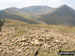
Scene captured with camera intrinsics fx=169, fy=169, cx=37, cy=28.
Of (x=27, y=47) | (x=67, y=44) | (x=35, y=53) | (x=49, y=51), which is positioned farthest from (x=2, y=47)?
(x=67, y=44)

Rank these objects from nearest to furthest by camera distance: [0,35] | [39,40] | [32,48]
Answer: [32,48]
[39,40]
[0,35]

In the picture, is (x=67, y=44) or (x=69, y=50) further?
(x=67, y=44)

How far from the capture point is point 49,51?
31.9m

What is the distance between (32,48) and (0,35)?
41.8ft

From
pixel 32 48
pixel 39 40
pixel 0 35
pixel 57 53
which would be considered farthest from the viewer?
pixel 0 35

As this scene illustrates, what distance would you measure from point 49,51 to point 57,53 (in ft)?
5.99

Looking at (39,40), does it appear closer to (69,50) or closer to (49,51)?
(49,51)

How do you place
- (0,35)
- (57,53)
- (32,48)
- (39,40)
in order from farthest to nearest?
(0,35) → (39,40) → (32,48) → (57,53)

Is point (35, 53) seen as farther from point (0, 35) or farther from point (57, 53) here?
point (0, 35)

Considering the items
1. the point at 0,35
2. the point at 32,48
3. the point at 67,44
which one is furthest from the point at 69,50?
the point at 0,35

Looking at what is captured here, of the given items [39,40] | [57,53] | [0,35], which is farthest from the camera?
[0,35]

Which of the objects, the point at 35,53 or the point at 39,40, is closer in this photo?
the point at 35,53

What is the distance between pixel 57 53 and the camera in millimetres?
30734

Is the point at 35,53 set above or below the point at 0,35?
below
